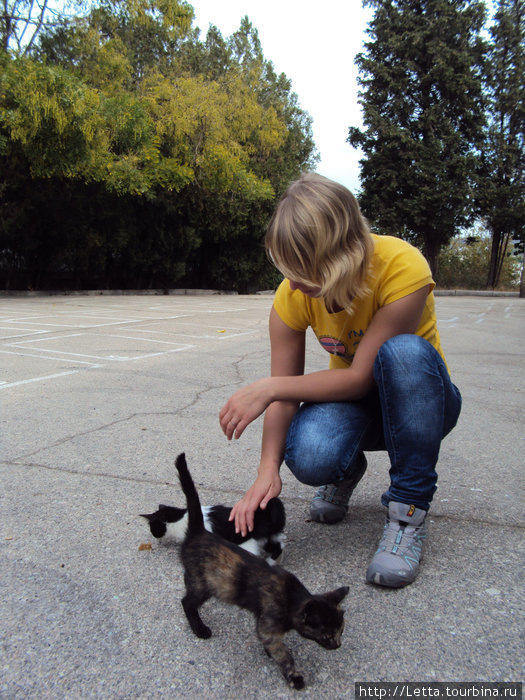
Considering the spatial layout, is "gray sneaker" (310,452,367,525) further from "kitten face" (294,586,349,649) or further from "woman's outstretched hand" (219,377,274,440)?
"kitten face" (294,586,349,649)

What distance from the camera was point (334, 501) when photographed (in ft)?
7.22

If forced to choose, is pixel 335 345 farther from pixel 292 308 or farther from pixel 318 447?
pixel 318 447

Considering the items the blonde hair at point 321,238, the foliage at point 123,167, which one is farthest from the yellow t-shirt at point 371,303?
the foliage at point 123,167

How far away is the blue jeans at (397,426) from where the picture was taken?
1814 millimetres

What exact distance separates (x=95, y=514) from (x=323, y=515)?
0.89 meters

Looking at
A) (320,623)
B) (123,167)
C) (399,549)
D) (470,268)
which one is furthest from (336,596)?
(470,268)

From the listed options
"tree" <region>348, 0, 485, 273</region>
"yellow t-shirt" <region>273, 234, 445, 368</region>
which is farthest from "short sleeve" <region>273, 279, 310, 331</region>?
"tree" <region>348, 0, 485, 273</region>

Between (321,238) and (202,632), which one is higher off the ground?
(321,238)

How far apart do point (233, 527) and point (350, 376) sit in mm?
638

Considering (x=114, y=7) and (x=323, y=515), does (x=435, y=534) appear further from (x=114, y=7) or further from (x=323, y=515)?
(x=114, y=7)

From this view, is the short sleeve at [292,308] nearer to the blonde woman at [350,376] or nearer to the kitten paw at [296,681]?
the blonde woman at [350,376]

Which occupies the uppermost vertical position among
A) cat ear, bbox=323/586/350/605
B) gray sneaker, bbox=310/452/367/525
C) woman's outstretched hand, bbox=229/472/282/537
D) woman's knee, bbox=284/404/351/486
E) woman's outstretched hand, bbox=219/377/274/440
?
woman's outstretched hand, bbox=219/377/274/440

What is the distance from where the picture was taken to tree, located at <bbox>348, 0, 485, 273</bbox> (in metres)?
27.0

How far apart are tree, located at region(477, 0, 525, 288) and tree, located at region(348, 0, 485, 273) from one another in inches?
37.7
